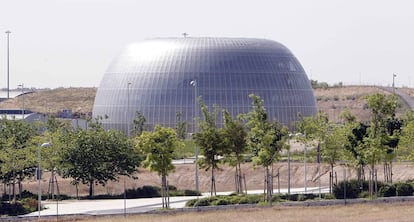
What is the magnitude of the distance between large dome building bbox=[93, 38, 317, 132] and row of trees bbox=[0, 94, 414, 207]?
65.3 m

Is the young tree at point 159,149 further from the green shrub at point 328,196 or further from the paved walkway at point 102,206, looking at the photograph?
the green shrub at point 328,196

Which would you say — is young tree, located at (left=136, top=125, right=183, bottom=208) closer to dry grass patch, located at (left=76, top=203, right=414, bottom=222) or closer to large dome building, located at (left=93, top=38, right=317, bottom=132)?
dry grass patch, located at (left=76, top=203, right=414, bottom=222)

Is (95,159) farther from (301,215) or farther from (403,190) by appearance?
(301,215)

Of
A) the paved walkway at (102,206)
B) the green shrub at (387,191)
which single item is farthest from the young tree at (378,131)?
the paved walkway at (102,206)

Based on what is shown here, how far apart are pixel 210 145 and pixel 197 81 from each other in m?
85.0

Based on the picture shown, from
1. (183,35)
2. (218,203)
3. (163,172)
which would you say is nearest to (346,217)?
(218,203)

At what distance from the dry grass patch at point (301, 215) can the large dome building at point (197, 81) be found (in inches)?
3720

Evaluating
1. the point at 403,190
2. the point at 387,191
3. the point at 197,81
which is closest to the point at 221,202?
the point at 387,191

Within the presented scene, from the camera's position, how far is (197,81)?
166625 mm

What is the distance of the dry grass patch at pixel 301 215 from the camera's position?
192 ft

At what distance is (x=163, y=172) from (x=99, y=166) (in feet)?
51.8

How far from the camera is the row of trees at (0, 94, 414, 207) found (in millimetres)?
77875

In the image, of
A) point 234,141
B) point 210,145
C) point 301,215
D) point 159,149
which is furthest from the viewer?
point 234,141

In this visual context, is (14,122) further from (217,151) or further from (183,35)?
(183,35)
